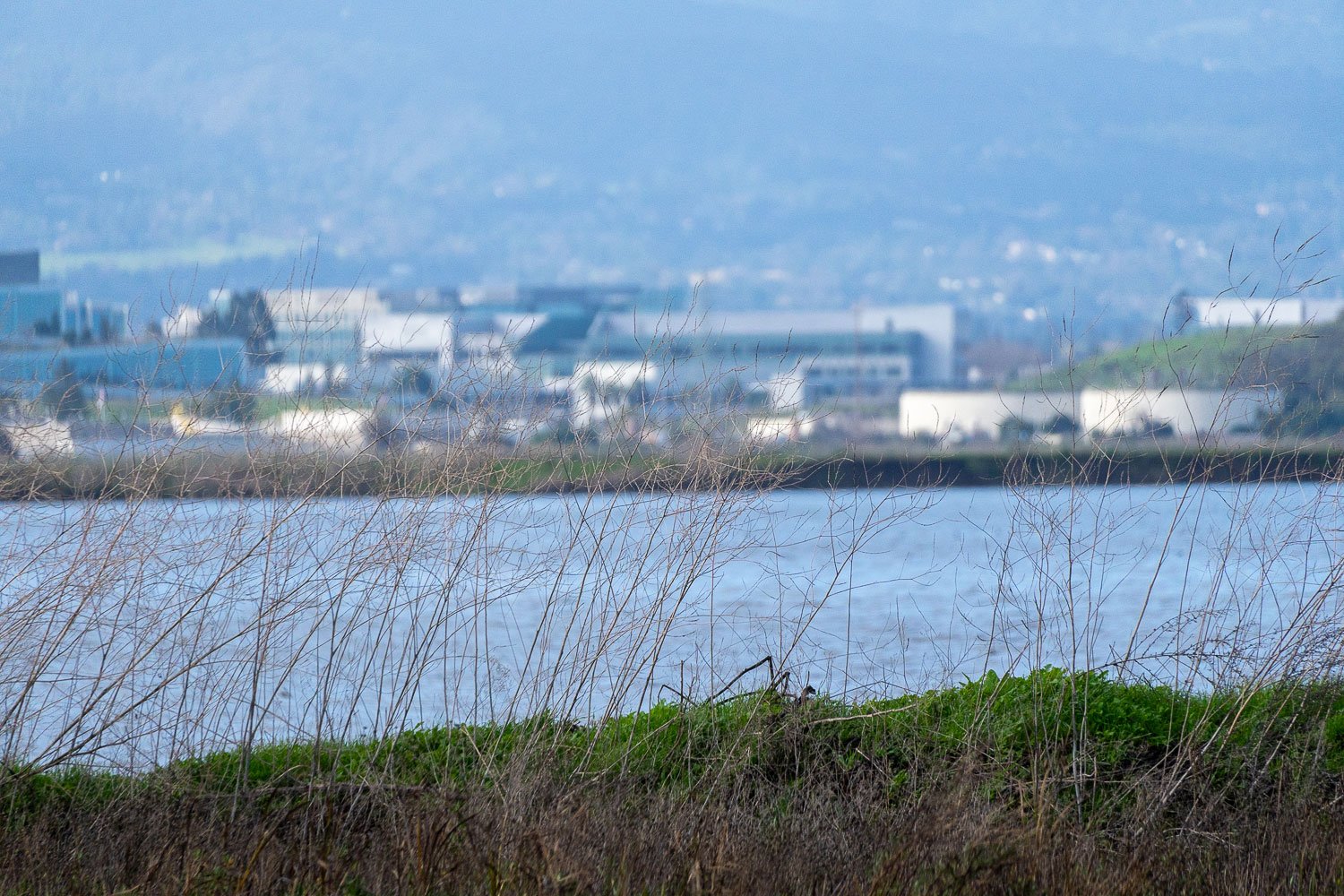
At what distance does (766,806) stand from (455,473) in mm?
2166

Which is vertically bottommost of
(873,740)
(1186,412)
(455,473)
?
(873,740)

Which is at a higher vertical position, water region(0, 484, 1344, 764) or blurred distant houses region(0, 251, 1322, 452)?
blurred distant houses region(0, 251, 1322, 452)

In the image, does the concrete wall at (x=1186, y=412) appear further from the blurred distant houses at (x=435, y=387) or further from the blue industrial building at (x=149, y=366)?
the blue industrial building at (x=149, y=366)

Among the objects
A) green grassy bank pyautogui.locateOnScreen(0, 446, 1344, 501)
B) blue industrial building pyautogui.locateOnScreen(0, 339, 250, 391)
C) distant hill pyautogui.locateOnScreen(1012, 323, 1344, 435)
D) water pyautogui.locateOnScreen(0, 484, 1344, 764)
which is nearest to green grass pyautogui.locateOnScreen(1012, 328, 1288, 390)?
distant hill pyautogui.locateOnScreen(1012, 323, 1344, 435)

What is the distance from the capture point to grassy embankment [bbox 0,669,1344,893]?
15.2ft

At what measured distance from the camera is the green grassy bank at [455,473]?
647cm

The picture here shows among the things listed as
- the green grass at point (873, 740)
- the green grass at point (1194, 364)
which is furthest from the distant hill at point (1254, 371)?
the green grass at point (873, 740)

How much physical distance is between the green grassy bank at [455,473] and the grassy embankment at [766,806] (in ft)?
3.60

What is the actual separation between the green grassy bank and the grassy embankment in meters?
1.10

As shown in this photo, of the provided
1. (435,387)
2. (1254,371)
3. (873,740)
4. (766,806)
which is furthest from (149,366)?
(1254,371)

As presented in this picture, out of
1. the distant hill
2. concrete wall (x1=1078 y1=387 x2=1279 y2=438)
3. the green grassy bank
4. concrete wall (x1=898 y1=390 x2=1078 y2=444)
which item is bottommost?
concrete wall (x1=898 y1=390 x2=1078 y2=444)

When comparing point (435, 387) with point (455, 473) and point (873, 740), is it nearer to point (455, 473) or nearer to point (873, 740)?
point (455, 473)

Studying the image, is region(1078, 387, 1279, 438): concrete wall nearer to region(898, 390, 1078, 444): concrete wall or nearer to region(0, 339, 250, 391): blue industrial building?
region(898, 390, 1078, 444): concrete wall

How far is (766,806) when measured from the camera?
6285 mm
